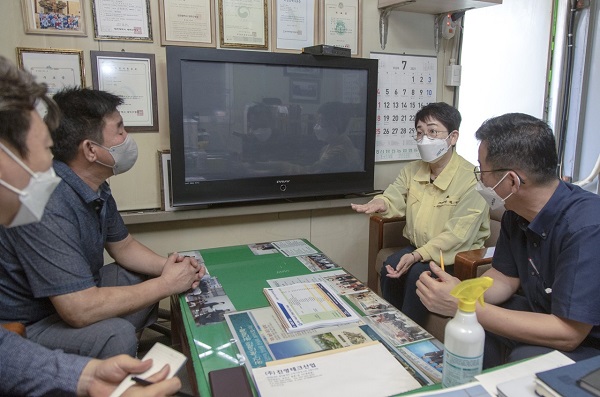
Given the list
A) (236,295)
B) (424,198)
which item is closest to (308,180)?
(424,198)

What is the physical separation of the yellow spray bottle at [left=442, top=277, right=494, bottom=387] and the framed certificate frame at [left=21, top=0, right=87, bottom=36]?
214cm

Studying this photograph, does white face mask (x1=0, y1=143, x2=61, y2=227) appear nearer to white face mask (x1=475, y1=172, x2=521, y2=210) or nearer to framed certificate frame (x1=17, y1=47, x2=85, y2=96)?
white face mask (x1=475, y1=172, x2=521, y2=210)

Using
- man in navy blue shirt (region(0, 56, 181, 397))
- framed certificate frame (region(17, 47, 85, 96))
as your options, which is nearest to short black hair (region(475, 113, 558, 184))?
man in navy blue shirt (region(0, 56, 181, 397))

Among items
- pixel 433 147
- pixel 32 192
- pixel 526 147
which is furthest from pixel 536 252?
Result: pixel 32 192

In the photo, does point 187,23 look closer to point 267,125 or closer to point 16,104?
point 267,125

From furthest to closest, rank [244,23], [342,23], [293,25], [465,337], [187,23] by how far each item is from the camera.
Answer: [342,23] < [293,25] < [244,23] < [187,23] < [465,337]

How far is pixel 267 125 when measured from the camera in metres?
2.50

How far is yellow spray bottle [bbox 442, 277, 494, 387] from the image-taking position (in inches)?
32.9

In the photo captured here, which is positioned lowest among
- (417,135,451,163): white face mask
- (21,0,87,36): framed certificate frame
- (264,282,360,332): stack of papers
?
(264,282,360,332): stack of papers

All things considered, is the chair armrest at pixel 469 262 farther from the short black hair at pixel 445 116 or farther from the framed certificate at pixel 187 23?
the framed certificate at pixel 187 23

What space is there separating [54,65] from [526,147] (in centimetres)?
209

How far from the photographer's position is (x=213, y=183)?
2412mm

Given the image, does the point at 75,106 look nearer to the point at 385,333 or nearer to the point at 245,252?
the point at 245,252

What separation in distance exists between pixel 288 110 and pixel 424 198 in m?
0.91
